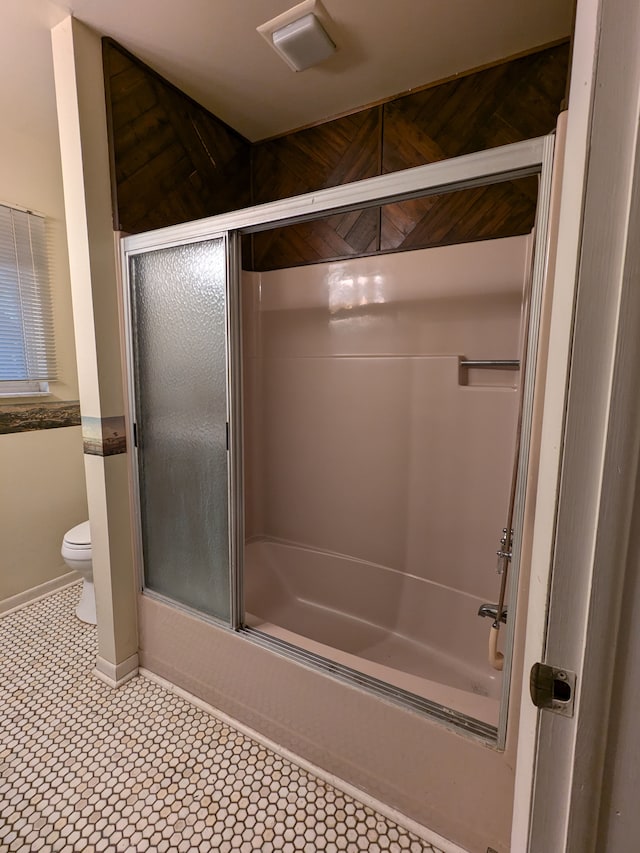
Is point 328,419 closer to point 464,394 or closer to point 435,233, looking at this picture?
point 464,394

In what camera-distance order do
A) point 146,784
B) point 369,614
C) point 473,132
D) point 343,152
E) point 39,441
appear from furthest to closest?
point 39,441 < point 369,614 < point 343,152 < point 473,132 < point 146,784

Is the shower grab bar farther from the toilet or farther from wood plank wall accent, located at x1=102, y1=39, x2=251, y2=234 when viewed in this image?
the toilet

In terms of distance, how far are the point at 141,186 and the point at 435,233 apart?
1309 millimetres

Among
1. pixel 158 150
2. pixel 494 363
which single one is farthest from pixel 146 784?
pixel 158 150

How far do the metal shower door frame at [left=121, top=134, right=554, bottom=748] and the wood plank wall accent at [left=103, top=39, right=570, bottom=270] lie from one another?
45cm

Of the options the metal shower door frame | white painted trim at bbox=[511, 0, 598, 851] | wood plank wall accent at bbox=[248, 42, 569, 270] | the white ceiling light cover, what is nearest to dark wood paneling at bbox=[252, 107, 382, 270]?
wood plank wall accent at bbox=[248, 42, 569, 270]

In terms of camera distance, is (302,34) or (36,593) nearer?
(302,34)

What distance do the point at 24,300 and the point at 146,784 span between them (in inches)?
90.6

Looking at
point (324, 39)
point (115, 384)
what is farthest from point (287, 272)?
point (115, 384)

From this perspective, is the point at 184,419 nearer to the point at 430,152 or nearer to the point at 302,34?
the point at 302,34

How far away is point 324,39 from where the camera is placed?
59.2 inches

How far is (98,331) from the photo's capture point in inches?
62.8

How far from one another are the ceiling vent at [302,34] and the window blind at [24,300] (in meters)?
1.56

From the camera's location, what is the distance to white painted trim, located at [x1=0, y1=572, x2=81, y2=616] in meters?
2.23
